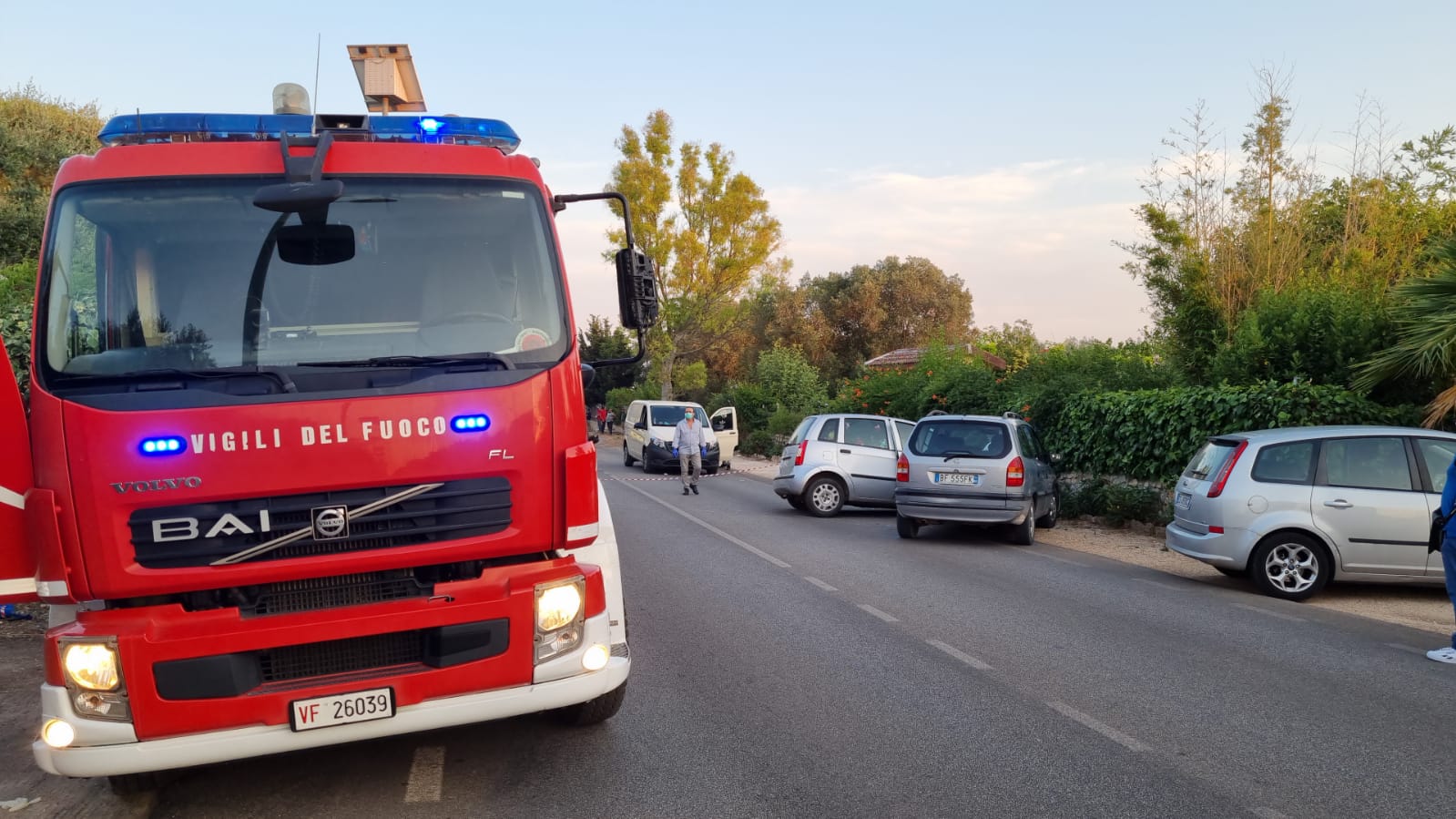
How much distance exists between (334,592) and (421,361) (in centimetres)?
105

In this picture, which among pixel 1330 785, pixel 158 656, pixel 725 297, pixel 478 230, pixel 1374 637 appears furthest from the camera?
pixel 725 297

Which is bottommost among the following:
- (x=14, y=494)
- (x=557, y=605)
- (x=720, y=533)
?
(x=720, y=533)

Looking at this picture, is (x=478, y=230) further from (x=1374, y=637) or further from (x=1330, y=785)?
(x=1374, y=637)

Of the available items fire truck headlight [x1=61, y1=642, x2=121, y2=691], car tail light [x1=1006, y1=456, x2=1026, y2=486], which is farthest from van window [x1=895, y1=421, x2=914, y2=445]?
fire truck headlight [x1=61, y1=642, x2=121, y2=691]

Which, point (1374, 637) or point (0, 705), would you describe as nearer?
point (0, 705)

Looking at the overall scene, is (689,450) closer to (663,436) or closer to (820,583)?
(663,436)

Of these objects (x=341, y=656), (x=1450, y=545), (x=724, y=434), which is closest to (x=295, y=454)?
(x=341, y=656)

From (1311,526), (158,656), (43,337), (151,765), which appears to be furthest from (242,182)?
(1311,526)

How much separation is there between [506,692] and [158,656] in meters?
1.34

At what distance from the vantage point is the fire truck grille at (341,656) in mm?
4250

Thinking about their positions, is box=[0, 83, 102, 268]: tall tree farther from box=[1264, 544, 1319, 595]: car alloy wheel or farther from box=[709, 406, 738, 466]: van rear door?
box=[1264, 544, 1319, 595]: car alloy wheel

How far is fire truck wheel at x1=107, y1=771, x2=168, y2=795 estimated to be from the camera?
15.5ft

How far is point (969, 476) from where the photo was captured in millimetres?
13484

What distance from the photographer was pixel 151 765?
4012 mm
